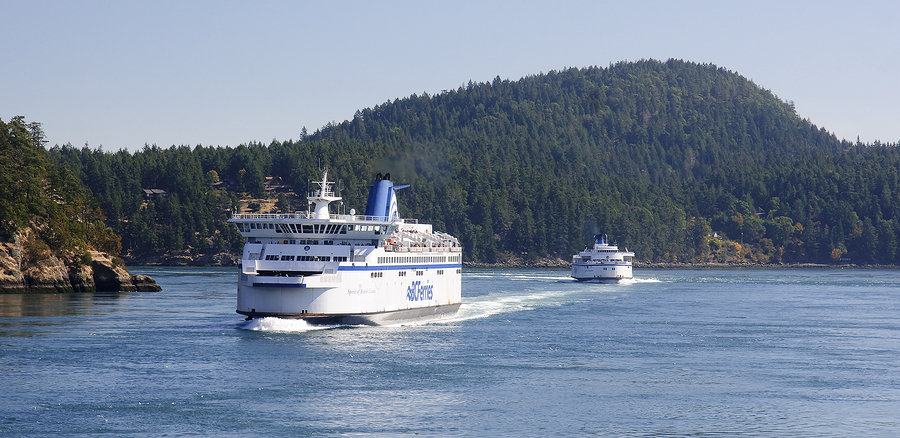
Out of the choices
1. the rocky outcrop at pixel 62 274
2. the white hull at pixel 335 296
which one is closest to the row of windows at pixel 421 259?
the white hull at pixel 335 296

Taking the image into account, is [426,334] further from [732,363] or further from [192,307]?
[192,307]

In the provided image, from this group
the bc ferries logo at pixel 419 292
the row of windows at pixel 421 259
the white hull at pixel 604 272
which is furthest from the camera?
the white hull at pixel 604 272

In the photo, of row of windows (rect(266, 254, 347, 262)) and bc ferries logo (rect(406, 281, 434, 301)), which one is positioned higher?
row of windows (rect(266, 254, 347, 262))

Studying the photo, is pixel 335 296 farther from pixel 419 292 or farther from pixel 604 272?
pixel 604 272

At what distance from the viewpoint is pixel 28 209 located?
100250 millimetres

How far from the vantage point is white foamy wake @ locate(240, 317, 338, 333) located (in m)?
57.1

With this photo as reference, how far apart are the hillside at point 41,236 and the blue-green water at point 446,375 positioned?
2000 centimetres

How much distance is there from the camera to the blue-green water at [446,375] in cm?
3712

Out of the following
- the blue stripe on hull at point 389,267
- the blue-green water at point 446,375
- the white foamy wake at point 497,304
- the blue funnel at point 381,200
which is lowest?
the blue-green water at point 446,375

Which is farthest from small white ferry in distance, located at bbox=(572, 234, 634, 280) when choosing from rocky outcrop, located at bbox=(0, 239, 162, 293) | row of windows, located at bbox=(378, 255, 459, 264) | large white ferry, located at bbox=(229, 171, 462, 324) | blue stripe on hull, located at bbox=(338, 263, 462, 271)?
large white ferry, located at bbox=(229, 171, 462, 324)

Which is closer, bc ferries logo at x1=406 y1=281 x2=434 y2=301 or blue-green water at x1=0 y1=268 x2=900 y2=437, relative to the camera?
blue-green water at x1=0 y1=268 x2=900 y2=437

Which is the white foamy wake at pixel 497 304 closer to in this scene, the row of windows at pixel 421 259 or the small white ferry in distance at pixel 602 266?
the row of windows at pixel 421 259

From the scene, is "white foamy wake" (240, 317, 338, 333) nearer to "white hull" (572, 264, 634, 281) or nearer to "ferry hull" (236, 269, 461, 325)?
"ferry hull" (236, 269, 461, 325)

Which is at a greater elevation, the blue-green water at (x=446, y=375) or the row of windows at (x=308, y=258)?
the row of windows at (x=308, y=258)
